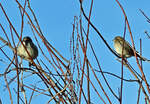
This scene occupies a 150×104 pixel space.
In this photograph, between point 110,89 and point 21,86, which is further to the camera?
point 21,86

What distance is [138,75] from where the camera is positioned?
1.39m

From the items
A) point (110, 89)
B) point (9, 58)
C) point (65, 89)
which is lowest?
point (110, 89)

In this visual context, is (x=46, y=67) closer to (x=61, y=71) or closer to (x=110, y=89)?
(x=61, y=71)

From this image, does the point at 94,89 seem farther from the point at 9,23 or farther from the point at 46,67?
the point at 9,23

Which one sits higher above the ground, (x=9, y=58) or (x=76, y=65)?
(x=9, y=58)

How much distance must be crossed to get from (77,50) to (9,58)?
19.3 inches

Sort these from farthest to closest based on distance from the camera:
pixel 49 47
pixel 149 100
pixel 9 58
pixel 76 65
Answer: pixel 76 65
pixel 9 58
pixel 49 47
pixel 149 100

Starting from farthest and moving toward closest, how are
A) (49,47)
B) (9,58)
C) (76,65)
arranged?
(76,65), (9,58), (49,47)

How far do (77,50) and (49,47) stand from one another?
1.25ft

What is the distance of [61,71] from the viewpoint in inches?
58.9

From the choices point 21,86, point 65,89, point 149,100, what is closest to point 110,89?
point 149,100

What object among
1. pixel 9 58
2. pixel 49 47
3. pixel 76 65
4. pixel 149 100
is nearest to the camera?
pixel 149 100

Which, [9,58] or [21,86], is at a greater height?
[9,58]

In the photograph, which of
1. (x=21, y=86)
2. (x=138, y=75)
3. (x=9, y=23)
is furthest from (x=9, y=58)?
(x=138, y=75)
